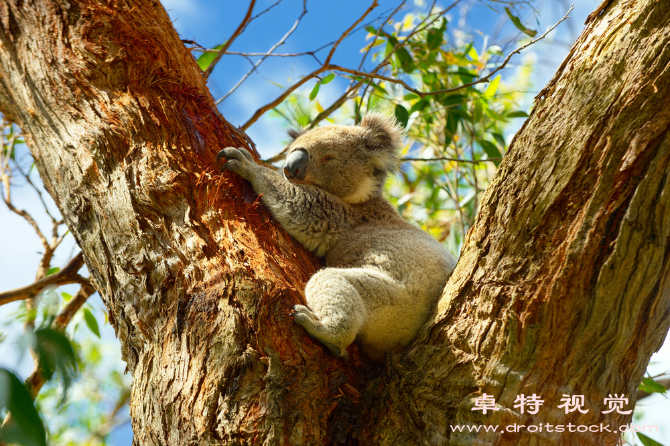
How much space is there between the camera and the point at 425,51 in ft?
14.8

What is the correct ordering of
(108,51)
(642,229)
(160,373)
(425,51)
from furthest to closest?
(425,51) → (108,51) → (160,373) → (642,229)

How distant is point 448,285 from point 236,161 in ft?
3.86

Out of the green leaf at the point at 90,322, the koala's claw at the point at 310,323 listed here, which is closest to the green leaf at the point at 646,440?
the koala's claw at the point at 310,323

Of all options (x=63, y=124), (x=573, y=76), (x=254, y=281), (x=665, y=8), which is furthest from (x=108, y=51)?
(x=665, y=8)

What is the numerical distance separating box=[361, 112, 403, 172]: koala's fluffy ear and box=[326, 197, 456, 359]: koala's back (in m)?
0.48

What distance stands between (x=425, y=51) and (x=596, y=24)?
9.32ft

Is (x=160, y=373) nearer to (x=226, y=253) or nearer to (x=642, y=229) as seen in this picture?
(x=226, y=253)

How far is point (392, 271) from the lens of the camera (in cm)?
262

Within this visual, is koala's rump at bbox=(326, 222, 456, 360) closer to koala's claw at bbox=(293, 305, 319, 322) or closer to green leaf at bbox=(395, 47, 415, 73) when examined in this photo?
koala's claw at bbox=(293, 305, 319, 322)

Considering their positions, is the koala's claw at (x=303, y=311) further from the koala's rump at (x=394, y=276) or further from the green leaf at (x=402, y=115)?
the green leaf at (x=402, y=115)

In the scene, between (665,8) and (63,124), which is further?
(63,124)

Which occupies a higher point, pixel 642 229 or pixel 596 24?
pixel 596 24

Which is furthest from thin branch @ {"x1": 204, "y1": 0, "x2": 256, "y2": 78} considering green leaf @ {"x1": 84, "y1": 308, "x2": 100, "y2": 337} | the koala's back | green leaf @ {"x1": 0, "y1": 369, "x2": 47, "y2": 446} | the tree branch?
green leaf @ {"x1": 0, "y1": 369, "x2": 47, "y2": 446}

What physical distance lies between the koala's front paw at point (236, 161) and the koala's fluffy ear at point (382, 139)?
1.17m
